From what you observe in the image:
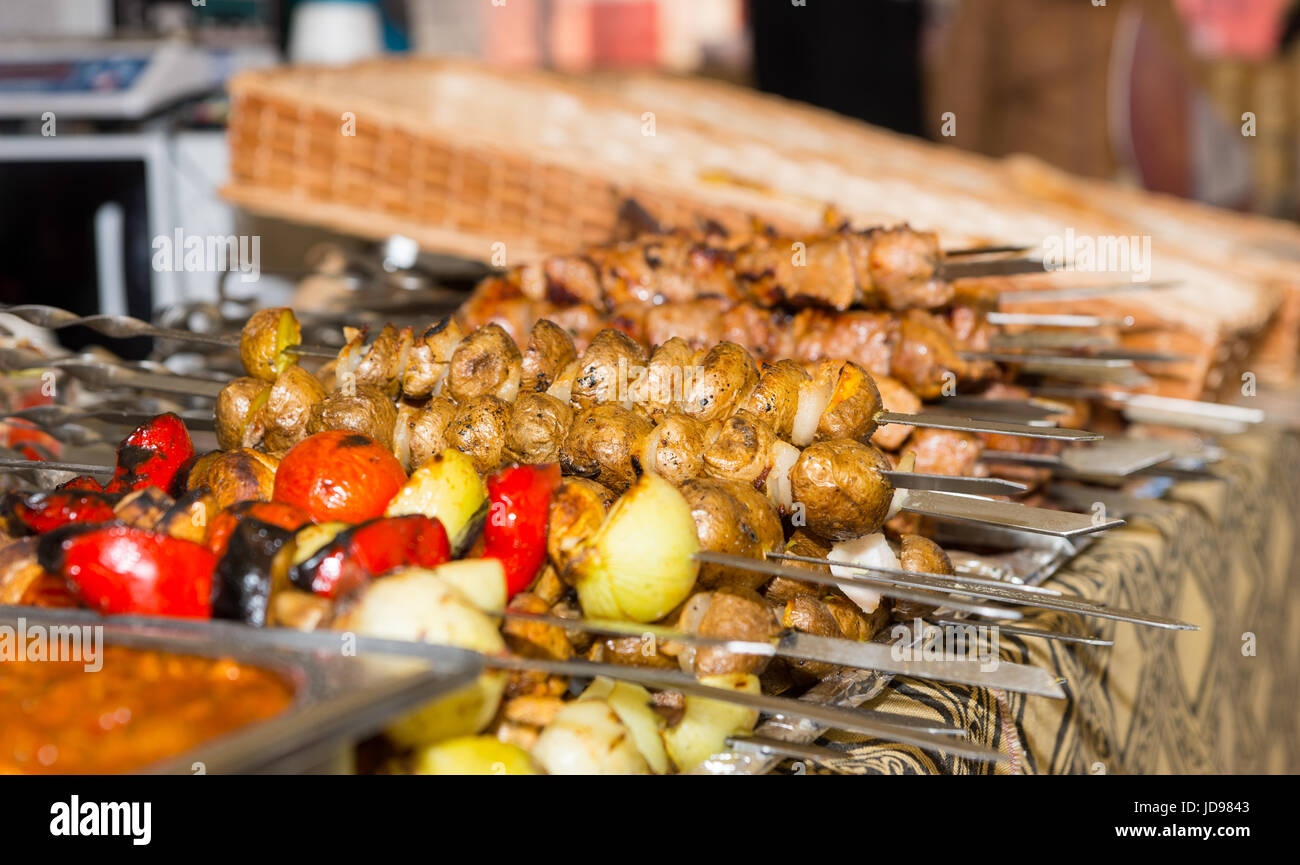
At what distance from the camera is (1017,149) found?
6965 mm

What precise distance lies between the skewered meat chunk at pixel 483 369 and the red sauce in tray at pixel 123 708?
645 mm

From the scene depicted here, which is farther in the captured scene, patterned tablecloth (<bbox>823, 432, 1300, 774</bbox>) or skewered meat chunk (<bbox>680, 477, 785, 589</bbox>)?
patterned tablecloth (<bbox>823, 432, 1300, 774</bbox>)

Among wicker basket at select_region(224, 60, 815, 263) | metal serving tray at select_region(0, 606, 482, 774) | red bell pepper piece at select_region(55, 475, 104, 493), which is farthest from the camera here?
wicker basket at select_region(224, 60, 815, 263)

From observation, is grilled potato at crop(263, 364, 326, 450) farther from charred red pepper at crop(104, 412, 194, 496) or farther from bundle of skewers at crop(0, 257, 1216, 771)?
charred red pepper at crop(104, 412, 194, 496)

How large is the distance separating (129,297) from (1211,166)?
662cm

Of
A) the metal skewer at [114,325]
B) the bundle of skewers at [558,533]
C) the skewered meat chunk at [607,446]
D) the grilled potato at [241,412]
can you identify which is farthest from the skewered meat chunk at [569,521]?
the metal skewer at [114,325]

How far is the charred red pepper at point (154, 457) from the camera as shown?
1514 mm

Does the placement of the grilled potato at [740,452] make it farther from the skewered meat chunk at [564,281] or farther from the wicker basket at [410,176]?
the wicker basket at [410,176]

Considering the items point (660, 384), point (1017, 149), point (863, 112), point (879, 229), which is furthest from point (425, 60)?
point (1017, 149)

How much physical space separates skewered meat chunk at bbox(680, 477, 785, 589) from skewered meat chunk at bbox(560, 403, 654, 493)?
0.32ft

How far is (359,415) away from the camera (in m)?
1.53

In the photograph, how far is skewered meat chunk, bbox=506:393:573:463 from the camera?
4.85ft

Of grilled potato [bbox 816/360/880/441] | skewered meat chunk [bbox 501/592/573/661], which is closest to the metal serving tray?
skewered meat chunk [bbox 501/592/573/661]
